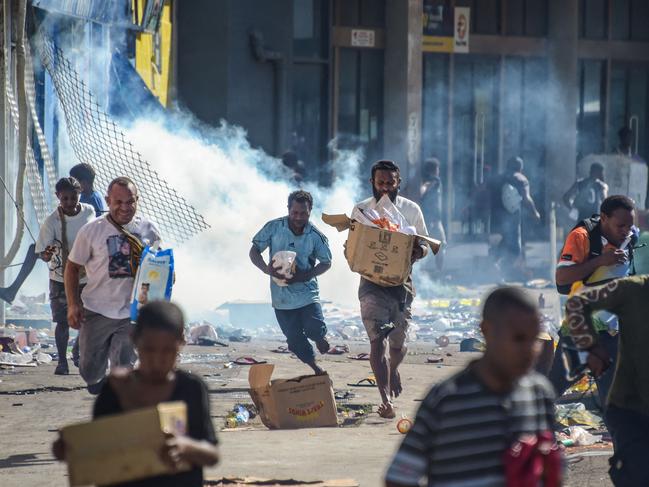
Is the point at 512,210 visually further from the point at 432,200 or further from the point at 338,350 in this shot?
the point at 338,350

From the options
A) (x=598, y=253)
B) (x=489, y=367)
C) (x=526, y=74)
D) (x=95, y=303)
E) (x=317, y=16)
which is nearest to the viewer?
(x=489, y=367)

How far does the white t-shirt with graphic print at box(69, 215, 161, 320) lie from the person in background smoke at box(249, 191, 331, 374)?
7.29ft

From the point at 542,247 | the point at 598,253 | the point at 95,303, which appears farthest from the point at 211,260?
the point at 598,253

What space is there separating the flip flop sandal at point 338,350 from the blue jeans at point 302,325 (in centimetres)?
315

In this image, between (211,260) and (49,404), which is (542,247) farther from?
(49,404)

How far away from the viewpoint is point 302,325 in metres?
10.5

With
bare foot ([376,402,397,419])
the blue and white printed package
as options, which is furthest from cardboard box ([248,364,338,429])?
the blue and white printed package

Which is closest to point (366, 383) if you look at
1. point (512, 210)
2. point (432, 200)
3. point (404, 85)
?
point (432, 200)

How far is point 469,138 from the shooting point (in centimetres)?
2423

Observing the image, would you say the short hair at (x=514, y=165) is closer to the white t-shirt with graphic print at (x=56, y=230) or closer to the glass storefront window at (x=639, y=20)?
the glass storefront window at (x=639, y=20)

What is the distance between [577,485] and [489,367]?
3.56 metres

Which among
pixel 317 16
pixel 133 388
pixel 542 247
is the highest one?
pixel 317 16

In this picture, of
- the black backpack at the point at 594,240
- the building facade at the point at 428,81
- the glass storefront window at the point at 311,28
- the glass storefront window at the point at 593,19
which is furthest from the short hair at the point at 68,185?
the glass storefront window at the point at 593,19

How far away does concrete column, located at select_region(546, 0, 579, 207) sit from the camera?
24141mm
